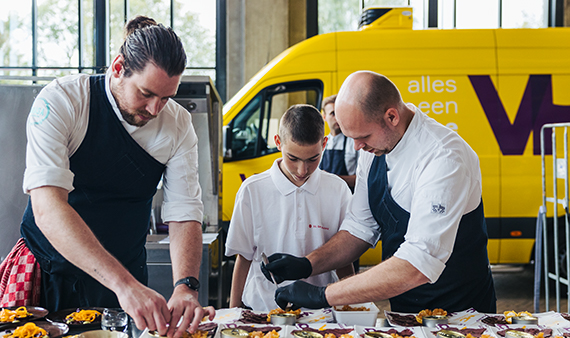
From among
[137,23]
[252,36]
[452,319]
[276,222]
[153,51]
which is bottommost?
[452,319]

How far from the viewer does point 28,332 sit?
46.7 inches

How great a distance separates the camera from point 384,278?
1.48 m

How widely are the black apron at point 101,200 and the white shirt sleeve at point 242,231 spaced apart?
37cm

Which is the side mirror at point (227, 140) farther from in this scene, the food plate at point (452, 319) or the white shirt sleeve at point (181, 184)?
the food plate at point (452, 319)

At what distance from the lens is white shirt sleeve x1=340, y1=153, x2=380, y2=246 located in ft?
6.15

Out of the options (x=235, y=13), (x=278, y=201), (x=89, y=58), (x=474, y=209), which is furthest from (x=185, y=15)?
(x=474, y=209)

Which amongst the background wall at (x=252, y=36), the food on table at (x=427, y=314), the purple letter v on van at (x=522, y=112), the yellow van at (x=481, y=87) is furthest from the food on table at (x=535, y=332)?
the background wall at (x=252, y=36)

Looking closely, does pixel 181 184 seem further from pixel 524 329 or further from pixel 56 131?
pixel 524 329

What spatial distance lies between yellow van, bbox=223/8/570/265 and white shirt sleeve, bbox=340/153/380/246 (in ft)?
7.16

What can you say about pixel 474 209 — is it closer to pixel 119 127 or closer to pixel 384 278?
pixel 384 278

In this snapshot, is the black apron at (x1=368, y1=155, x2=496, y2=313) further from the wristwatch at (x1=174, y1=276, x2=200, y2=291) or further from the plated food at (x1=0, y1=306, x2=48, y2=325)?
the plated food at (x1=0, y1=306, x2=48, y2=325)

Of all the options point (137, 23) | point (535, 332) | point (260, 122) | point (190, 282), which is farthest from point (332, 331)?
point (260, 122)

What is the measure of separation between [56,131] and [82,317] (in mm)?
520

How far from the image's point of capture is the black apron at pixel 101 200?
4.94 feet
